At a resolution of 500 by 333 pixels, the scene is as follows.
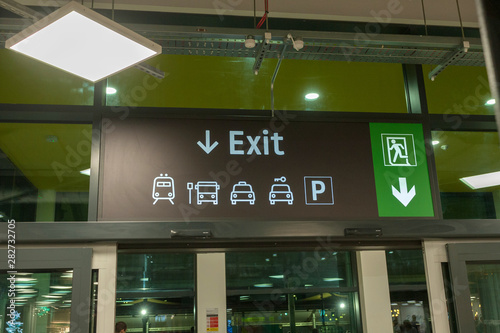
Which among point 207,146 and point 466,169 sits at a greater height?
point 207,146

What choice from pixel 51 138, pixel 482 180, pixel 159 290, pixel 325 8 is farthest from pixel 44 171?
pixel 159 290

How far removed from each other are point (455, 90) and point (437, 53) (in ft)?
2.44

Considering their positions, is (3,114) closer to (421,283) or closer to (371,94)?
(371,94)

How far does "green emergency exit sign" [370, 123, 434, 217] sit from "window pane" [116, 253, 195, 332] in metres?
3.91

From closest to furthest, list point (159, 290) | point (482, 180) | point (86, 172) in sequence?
1. point (86, 172)
2. point (482, 180)
3. point (159, 290)

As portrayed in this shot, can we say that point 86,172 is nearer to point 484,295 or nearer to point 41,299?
→ point 41,299

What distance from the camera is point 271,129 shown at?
3.83 m

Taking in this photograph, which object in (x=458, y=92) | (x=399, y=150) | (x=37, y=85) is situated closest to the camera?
(x=37, y=85)

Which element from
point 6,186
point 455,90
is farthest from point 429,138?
point 6,186

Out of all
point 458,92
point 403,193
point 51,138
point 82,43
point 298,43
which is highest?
point 458,92

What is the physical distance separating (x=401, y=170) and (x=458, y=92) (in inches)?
35.3

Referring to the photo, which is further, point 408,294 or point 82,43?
point 408,294

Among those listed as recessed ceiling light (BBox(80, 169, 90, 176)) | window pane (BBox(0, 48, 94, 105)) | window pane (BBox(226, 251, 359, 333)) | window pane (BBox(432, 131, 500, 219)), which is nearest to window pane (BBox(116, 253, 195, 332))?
window pane (BBox(226, 251, 359, 333))

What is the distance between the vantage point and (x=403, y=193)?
3.79 meters
